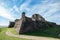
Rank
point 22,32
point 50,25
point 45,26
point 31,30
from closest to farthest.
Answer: point 22,32, point 31,30, point 45,26, point 50,25

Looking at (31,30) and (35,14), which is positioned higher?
(35,14)

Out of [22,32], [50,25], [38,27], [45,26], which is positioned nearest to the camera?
[22,32]

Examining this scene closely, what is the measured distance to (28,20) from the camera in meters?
39.1

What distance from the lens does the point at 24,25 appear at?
38.5 meters

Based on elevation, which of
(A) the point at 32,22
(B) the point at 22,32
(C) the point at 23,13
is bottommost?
(B) the point at 22,32

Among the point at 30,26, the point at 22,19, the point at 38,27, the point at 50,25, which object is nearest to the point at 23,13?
the point at 22,19

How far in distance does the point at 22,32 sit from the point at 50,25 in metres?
18.0

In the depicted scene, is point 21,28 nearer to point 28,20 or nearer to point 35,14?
point 28,20

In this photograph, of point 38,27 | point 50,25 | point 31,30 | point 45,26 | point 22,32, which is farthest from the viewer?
point 50,25

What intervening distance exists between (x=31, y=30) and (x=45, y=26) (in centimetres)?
978

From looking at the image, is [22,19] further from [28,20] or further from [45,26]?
[45,26]

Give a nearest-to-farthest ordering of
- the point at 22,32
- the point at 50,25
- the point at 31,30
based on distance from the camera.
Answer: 1. the point at 22,32
2. the point at 31,30
3. the point at 50,25

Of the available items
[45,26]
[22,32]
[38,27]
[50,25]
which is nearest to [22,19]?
[22,32]

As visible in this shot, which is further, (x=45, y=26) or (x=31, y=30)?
(x=45, y=26)
